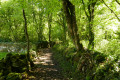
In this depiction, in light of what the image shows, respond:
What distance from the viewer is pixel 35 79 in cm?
662

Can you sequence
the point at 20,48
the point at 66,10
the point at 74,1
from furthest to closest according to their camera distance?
the point at 20,48, the point at 74,1, the point at 66,10

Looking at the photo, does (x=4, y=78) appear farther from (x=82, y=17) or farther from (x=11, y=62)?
(x=82, y=17)

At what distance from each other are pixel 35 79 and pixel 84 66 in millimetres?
3621

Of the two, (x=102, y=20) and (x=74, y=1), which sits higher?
(x=74, y=1)

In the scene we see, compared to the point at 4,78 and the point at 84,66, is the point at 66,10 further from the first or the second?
the point at 4,78

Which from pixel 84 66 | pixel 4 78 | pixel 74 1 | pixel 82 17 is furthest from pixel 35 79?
pixel 82 17

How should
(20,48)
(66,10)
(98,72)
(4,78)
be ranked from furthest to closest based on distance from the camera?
(20,48) → (66,10) → (4,78) → (98,72)

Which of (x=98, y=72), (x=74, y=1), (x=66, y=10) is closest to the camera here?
(x=98, y=72)

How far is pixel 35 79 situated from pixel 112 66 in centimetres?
508

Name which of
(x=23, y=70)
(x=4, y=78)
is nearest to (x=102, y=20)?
(x=23, y=70)

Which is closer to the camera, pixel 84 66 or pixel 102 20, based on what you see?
pixel 84 66

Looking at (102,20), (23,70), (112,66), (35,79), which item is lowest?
(35,79)

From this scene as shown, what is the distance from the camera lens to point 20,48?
609 inches

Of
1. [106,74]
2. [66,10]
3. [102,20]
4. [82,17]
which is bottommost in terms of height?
[106,74]
